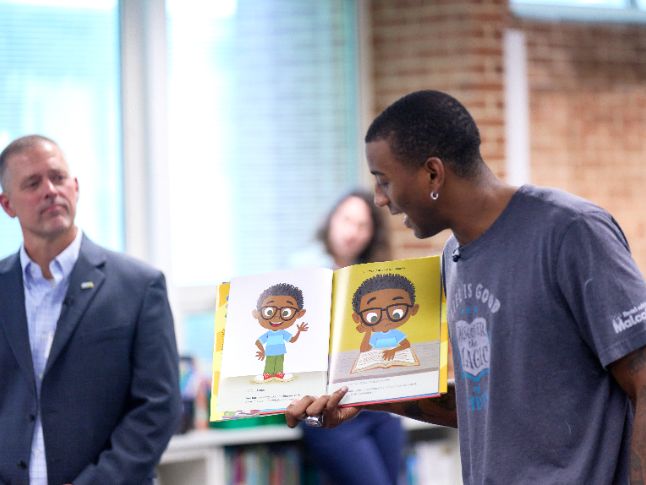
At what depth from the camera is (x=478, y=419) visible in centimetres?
189

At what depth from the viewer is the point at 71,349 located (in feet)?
9.04

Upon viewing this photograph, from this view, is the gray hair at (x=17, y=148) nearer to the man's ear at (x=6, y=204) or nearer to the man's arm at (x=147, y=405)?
the man's ear at (x=6, y=204)

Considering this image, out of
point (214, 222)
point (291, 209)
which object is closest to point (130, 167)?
point (214, 222)

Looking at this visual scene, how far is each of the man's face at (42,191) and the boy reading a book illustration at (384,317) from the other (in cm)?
107

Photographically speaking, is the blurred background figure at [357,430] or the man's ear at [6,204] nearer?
the man's ear at [6,204]

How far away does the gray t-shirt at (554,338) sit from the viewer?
5.61 feet

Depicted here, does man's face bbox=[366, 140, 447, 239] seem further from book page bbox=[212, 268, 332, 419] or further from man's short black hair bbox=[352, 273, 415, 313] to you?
book page bbox=[212, 268, 332, 419]

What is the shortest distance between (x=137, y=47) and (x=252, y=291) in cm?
276

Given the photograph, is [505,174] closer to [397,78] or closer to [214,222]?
[397,78]

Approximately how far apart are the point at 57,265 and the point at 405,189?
1.30 meters

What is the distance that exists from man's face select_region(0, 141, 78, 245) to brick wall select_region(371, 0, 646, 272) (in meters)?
2.43

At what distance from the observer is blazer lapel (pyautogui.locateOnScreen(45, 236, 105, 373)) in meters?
2.74

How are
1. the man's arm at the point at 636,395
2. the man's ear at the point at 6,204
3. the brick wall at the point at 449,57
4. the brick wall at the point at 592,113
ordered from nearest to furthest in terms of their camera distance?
1. the man's arm at the point at 636,395
2. the man's ear at the point at 6,204
3. the brick wall at the point at 449,57
4. the brick wall at the point at 592,113

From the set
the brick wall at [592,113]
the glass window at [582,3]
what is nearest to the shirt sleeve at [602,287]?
the brick wall at [592,113]
